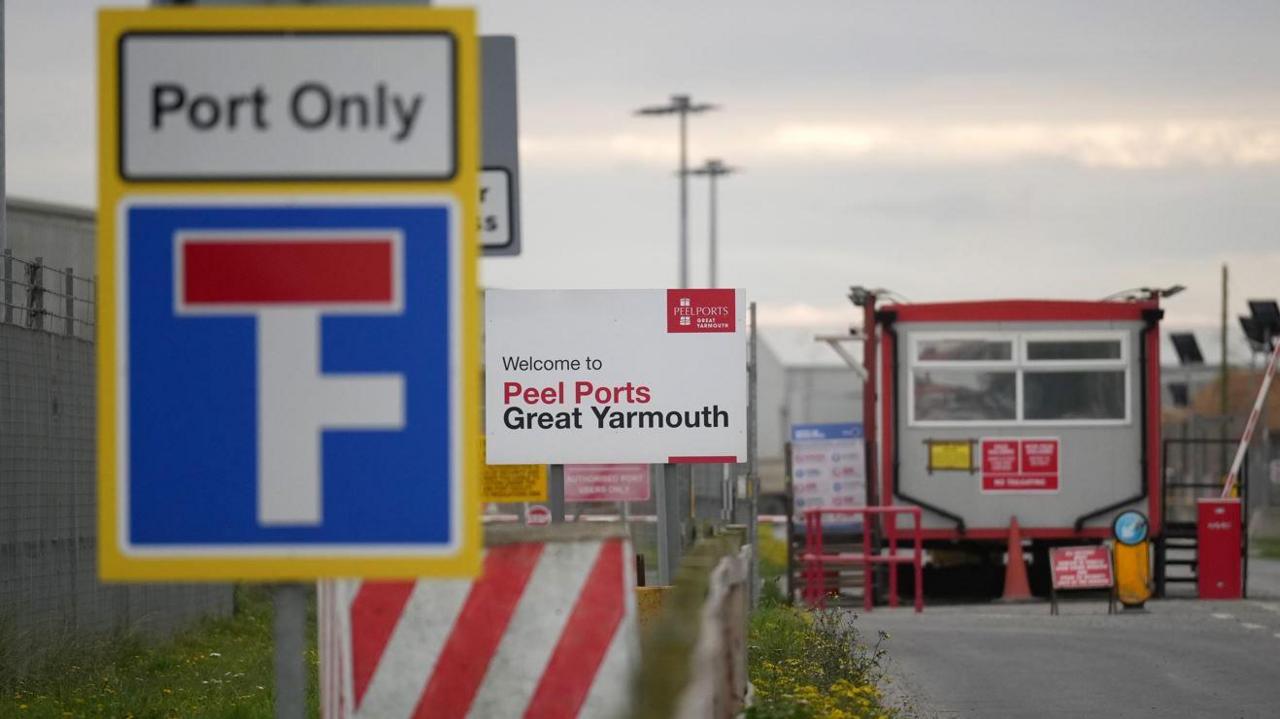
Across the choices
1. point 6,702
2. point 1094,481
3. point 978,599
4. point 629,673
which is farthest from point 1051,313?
point 629,673

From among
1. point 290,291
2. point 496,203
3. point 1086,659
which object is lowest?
point 1086,659

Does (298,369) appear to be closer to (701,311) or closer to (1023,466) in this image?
(701,311)

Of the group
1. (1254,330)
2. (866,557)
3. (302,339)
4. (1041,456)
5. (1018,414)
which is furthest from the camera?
(1254,330)

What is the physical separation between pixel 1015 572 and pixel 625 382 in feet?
35.0

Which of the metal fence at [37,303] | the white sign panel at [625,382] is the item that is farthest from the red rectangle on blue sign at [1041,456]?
the metal fence at [37,303]

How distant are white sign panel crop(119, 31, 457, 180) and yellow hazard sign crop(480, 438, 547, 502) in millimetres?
15083

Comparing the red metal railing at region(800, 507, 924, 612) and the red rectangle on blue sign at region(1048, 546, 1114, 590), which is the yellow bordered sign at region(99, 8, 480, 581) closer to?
the red metal railing at region(800, 507, 924, 612)

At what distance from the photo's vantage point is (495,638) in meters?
6.21

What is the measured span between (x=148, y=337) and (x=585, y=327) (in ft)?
33.3

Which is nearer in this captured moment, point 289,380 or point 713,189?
point 289,380

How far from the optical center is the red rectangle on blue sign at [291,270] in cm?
470

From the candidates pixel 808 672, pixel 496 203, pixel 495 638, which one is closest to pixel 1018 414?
pixel 808 672

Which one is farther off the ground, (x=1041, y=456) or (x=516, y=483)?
(x=1041, y=456)

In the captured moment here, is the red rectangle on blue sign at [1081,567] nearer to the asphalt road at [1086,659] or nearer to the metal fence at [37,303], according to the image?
the asphalt road at [1086,659]
